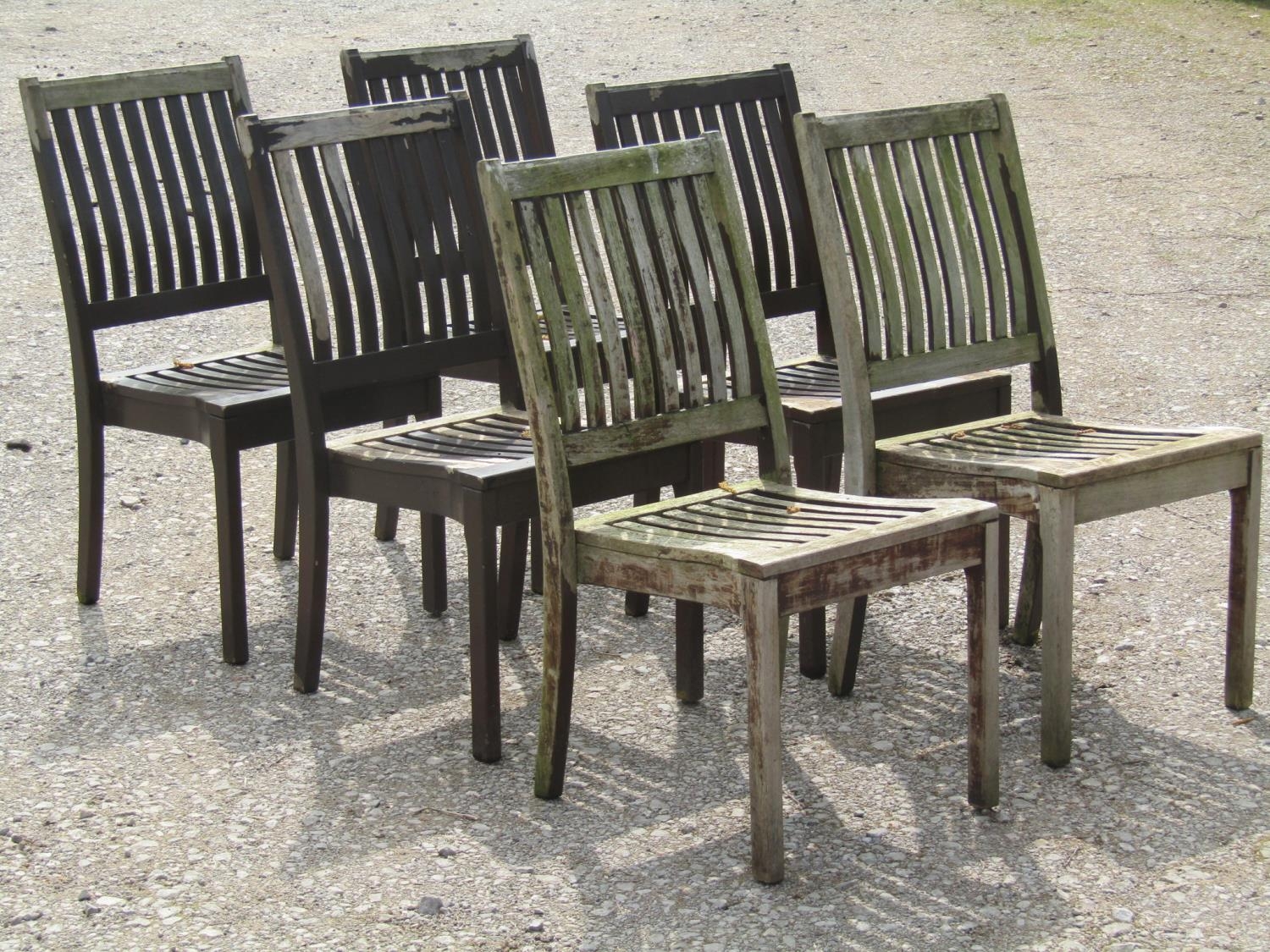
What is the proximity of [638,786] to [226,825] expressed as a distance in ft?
2.67

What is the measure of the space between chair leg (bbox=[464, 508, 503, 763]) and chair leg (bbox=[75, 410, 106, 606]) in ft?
4.47

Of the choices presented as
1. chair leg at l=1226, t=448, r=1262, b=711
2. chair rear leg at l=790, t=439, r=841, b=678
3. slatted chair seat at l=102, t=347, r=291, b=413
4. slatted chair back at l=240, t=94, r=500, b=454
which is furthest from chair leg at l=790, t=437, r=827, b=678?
slatted chair seat at l=102, t=347, r=291, b=413

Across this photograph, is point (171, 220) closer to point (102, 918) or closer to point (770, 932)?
point (102, 918)

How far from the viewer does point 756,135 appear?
4910 millimetres

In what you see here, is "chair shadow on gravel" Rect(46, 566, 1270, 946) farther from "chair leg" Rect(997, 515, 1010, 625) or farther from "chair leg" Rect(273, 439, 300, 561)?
"chair leg" Rect(273, 439, 300, 561)

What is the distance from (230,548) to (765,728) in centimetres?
166

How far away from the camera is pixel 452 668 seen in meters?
4.40

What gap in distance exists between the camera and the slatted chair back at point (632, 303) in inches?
139

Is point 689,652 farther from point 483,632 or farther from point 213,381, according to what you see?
point 213,381

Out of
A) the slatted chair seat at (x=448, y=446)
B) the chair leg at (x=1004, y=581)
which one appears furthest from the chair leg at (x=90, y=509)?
the chair leg at (x=1004, y=581)

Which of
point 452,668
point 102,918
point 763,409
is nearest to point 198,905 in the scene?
point 102,918

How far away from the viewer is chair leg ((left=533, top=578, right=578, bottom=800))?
3.57m

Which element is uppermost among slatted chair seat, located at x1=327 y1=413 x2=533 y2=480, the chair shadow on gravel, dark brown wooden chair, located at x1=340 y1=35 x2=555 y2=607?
dark brown wooden chair, located at x1=340 y1=35 x2=555 y2=607

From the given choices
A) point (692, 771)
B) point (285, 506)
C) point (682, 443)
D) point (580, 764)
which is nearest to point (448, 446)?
point (682, 443)
